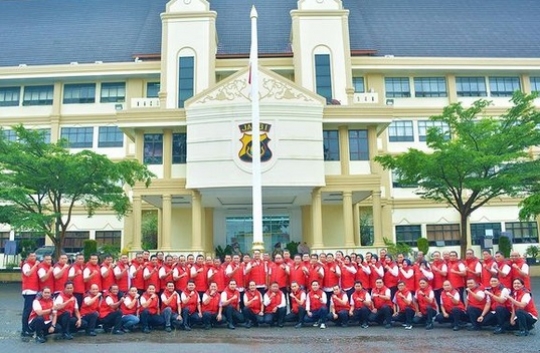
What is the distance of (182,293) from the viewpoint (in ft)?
38.2

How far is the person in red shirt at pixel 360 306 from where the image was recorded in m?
11.7

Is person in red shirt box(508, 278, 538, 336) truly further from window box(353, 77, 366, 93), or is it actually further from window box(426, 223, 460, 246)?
window box(353, 77, 366, 93)

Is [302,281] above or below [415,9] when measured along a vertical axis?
below

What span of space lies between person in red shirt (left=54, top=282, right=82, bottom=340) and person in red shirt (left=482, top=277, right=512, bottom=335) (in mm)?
8475

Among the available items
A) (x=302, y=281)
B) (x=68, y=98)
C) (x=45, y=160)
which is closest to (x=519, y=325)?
(x=302, y=281)

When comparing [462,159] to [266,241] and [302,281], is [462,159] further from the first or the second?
[266,241]

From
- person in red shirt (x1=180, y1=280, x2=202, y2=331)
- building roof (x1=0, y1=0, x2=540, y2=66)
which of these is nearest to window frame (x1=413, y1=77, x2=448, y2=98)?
building roof (x1=0, y1=0, x2=540, y2=66)

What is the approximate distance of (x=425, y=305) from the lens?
11.5 m

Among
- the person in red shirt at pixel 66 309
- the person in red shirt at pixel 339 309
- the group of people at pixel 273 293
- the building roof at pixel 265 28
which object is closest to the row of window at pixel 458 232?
the building roof at pixel 265 28

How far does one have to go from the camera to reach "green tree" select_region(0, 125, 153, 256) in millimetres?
20016

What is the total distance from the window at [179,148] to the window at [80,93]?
11.8m

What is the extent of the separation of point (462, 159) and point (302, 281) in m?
10.6

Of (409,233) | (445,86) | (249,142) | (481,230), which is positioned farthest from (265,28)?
(481,230)

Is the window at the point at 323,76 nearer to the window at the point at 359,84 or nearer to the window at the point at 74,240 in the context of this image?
the window at the point at 359,84
